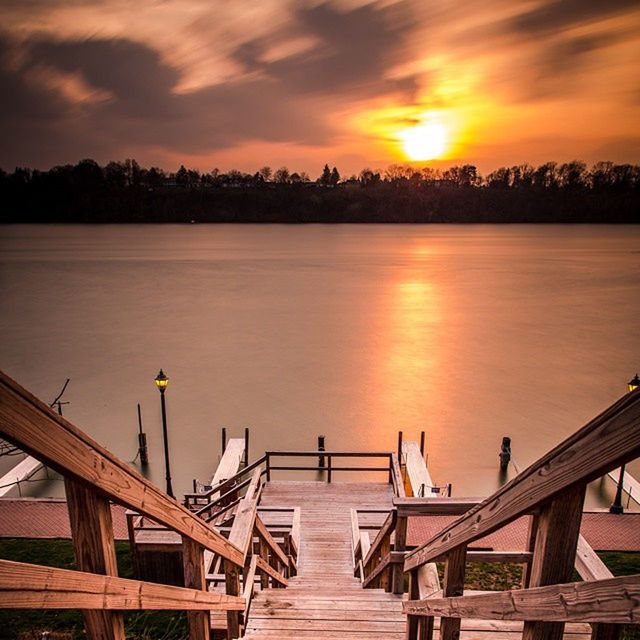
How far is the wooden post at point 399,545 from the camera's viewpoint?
4141mm

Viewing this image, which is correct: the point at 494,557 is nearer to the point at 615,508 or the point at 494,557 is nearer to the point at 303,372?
the point at 615,508

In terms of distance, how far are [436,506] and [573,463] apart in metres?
2.25

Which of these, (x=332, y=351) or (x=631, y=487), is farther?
(x=332, y=351)

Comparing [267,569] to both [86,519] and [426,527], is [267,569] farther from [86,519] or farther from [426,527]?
[426,527]

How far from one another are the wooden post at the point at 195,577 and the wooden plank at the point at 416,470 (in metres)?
9.02

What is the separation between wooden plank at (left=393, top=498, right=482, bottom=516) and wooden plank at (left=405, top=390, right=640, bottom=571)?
1308mm

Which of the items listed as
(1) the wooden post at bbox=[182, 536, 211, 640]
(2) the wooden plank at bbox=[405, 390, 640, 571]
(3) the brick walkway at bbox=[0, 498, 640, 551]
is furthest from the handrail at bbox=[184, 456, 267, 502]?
(2) the wooden plank at bbox=[405, 390, 640, 571]

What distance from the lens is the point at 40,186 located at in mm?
174500

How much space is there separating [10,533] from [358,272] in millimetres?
78430

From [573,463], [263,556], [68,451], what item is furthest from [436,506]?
[263,556]

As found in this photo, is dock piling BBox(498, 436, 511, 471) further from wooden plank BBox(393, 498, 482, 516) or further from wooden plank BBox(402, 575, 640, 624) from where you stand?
wooden plank BBox(402, 575, 640, 624)

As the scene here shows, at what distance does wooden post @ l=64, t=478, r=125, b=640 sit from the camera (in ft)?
4.57

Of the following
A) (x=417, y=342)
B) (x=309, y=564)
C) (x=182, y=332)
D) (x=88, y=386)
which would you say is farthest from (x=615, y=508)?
(x=182, y=332)

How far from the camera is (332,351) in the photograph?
122 feet
